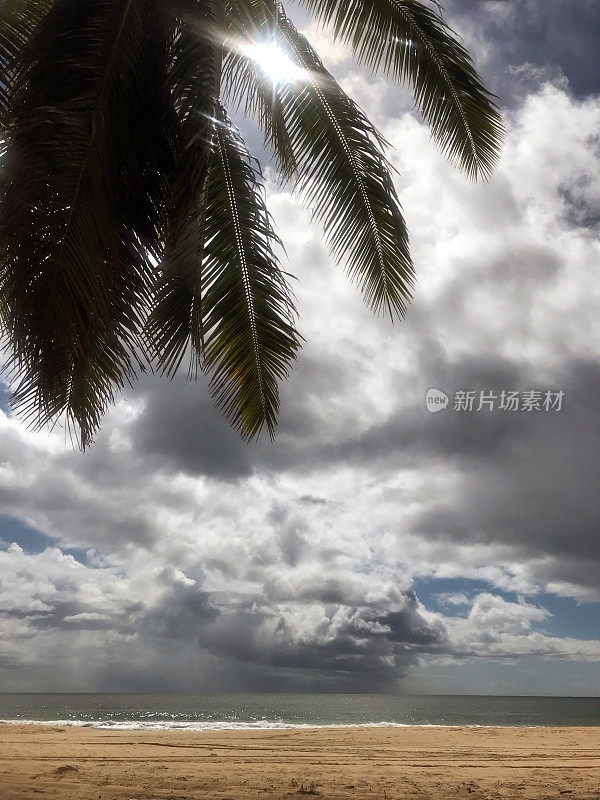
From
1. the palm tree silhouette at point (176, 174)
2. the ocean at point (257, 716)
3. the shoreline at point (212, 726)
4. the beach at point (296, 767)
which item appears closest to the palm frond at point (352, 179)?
the palm tree silhouette at point (176, 174)

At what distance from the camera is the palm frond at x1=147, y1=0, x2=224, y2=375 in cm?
533

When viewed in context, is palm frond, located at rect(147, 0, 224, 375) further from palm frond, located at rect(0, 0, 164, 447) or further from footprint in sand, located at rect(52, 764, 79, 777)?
footprint in sand, located at rect(52, 764, 79, 777)

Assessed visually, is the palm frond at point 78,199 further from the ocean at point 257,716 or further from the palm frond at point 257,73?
the ocean at point 257,716

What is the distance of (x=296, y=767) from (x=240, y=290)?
7.39m

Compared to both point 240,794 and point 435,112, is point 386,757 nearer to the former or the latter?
point 240,794

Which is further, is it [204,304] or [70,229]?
[204,304]

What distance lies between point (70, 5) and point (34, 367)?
306 cm

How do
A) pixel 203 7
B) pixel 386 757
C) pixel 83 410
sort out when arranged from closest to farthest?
pixel 203 7, pixel 83 410, pixel 386 757

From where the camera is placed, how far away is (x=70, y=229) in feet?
14.9

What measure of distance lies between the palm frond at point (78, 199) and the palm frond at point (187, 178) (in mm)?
216

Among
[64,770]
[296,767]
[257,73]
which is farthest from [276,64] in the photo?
[296,767]

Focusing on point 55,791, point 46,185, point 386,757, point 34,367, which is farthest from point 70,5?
point 386,757

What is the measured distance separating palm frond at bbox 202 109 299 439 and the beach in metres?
4.70

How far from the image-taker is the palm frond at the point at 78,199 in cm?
447
